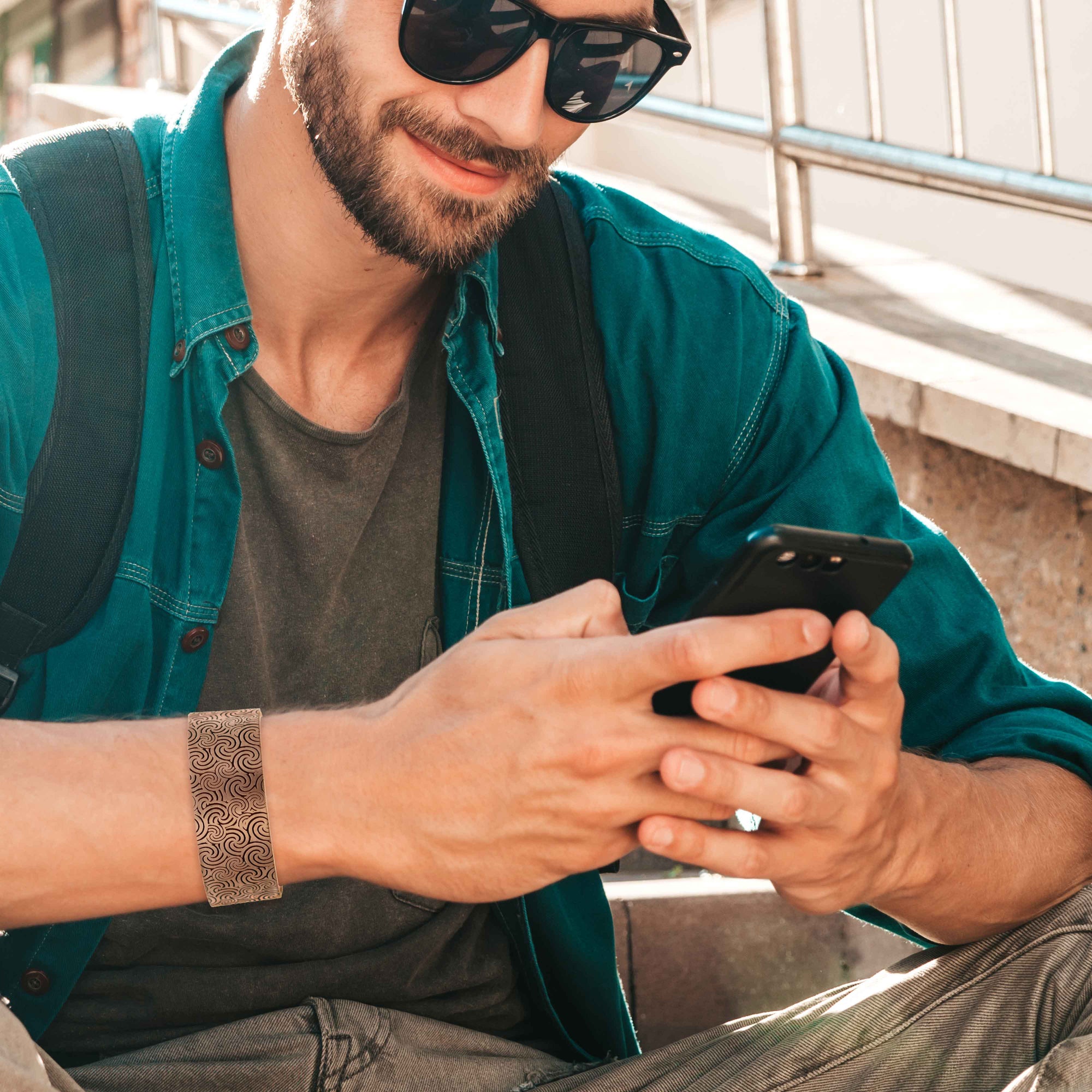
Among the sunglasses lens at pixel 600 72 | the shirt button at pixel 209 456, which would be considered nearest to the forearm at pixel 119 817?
the shirt button at pixel 209 456

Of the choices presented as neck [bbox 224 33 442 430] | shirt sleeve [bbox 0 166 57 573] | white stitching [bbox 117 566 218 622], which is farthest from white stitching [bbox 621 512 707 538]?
shirt sleeve [bbox 0 166 57 573]

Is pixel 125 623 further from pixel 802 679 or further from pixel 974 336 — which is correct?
pixel 974 336

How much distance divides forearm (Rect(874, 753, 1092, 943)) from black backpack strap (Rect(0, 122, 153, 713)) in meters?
1.13

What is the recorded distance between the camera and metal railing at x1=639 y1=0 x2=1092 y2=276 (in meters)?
3.47

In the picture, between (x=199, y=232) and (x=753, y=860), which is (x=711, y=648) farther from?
(x=199, y=232)

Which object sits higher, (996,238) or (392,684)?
(392,684)

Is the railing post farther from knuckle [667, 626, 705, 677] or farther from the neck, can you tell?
knuckle [667, 626, 705, 677]

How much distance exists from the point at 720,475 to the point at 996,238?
4.73 m

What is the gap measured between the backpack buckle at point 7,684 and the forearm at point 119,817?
0.30 meters

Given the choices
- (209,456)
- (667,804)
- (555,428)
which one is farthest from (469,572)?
(667,804)

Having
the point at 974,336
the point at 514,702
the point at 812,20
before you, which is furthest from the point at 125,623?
the point at 812,20

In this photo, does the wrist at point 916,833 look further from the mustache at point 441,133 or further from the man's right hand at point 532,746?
the mustache at point 441,133

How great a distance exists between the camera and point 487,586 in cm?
220

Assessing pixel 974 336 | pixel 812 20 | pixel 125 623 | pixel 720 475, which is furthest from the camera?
pixel 812 20
